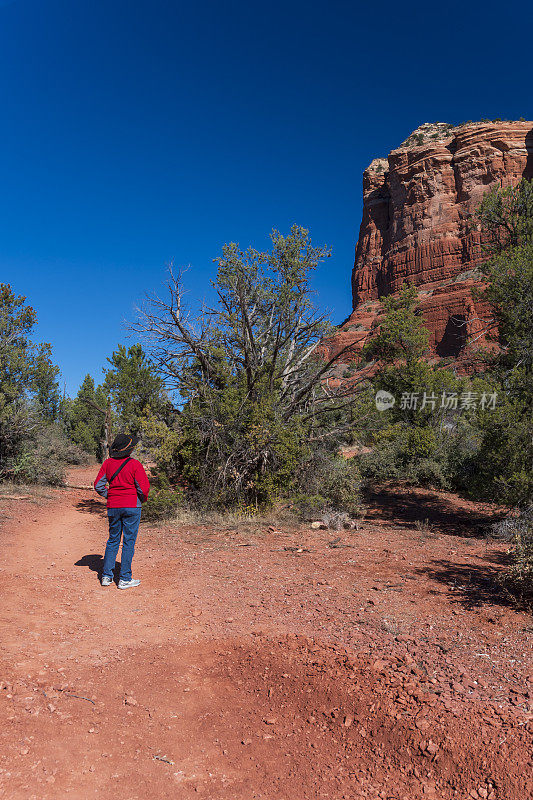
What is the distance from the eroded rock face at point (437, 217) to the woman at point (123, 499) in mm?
57566

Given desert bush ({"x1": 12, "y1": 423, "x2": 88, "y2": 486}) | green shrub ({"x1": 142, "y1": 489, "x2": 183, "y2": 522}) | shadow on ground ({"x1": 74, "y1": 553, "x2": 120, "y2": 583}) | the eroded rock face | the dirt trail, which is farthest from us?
the eroded rock face

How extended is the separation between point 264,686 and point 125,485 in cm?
308

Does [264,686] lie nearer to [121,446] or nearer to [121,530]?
[121,530]

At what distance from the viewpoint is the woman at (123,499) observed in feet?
18.9

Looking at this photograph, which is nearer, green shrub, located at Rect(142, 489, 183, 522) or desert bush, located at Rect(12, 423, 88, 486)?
green shrub, located at Rect(142, 489, 183, 522)

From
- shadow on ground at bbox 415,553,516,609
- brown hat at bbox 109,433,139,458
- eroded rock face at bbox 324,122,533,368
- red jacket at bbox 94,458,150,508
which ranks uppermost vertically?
eroded rock face at bbox 324,122,533,368

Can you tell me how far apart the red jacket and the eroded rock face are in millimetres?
57577

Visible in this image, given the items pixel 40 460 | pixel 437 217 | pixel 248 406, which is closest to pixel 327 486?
pixel 248 406

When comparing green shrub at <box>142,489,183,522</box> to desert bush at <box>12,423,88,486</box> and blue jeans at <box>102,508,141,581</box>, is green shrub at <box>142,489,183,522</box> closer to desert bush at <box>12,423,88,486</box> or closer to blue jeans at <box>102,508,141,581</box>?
blue jeans at <box>102,508,141,581</box>

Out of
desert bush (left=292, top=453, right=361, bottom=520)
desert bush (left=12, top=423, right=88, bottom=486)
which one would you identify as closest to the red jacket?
desert bush (left=292, top=453, right=361, bottom=520)

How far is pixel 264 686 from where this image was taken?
358 centimetres

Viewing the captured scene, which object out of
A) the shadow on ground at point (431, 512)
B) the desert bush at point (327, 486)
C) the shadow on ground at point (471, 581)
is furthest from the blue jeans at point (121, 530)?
the shadow on ground at point (431, 512)

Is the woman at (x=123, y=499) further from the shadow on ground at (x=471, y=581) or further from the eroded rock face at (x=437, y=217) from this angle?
the eroded rock face at (x=437, y=217)

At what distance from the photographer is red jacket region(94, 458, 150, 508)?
579cm
